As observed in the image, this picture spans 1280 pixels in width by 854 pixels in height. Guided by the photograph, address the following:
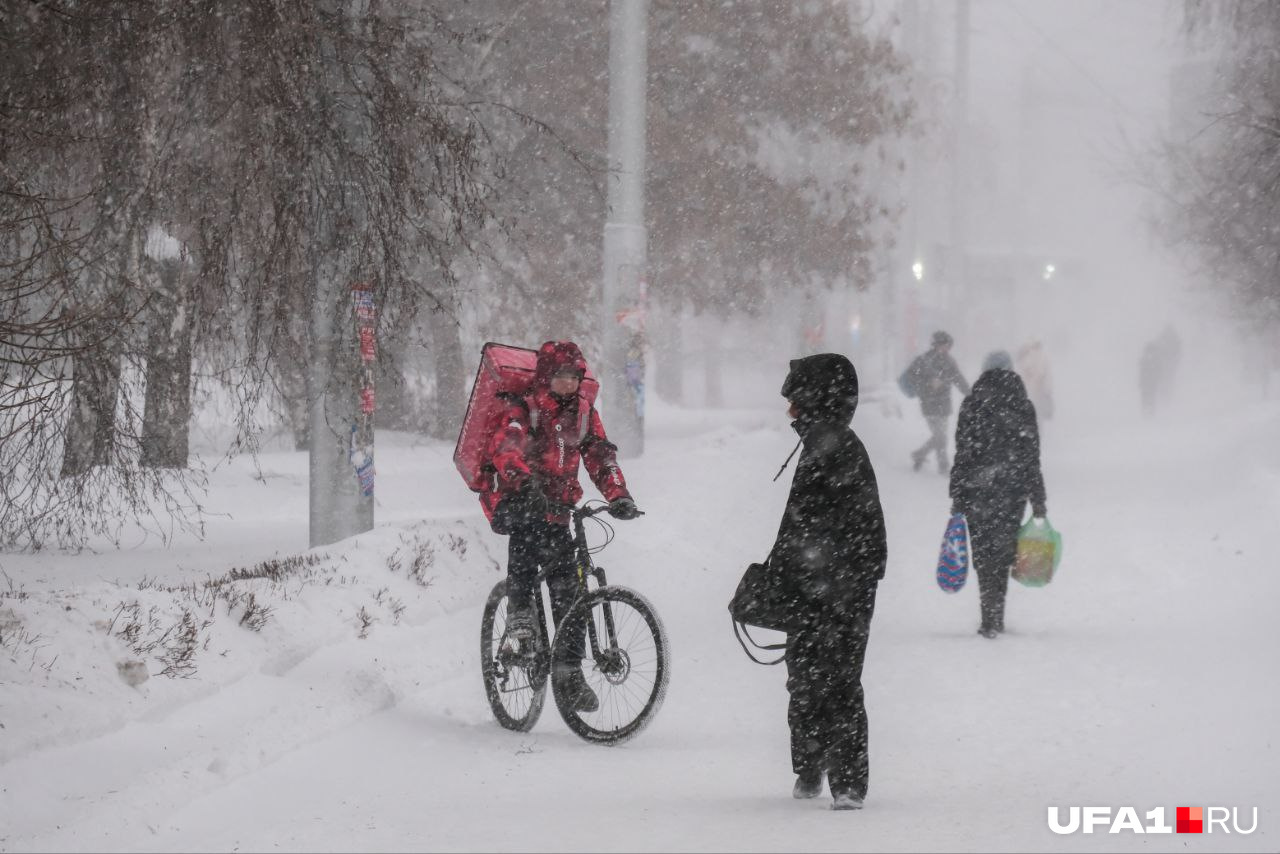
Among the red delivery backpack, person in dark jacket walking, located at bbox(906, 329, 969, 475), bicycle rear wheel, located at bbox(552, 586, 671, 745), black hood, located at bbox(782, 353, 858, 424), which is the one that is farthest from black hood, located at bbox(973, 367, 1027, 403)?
person in dark jacket walking, located at bbox(906, 329, 969, 475)

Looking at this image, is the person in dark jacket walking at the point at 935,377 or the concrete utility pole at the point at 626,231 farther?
the person in dark jacket walking at the point at 935,377

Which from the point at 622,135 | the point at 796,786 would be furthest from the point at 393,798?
the point at 622,135

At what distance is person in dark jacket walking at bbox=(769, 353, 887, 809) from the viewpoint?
218 inches

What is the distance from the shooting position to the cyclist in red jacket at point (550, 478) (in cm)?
675

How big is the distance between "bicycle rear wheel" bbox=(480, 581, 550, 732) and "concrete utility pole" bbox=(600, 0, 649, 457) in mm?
8962

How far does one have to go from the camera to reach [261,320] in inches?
336

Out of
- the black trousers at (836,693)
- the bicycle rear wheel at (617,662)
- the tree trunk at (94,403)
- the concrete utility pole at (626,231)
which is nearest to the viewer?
the black trousers at (836,693)

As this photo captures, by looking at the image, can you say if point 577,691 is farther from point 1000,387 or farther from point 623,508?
point 1000,387

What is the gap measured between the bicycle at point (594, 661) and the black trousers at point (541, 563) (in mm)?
50

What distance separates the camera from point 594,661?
672cm

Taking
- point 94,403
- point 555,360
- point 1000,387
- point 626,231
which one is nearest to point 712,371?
point 626,231

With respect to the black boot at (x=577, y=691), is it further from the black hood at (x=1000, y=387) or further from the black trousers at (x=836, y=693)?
the black hood at (x=1000, y=387)

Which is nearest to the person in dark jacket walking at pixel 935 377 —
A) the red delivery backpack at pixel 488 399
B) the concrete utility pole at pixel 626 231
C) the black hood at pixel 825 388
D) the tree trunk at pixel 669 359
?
the concrete utility pole at pixel 626 231

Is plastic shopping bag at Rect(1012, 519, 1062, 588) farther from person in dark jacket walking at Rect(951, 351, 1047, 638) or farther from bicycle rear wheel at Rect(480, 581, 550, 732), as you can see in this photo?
bicycle rear wheel at Rect(480, 581, 550, 732)
